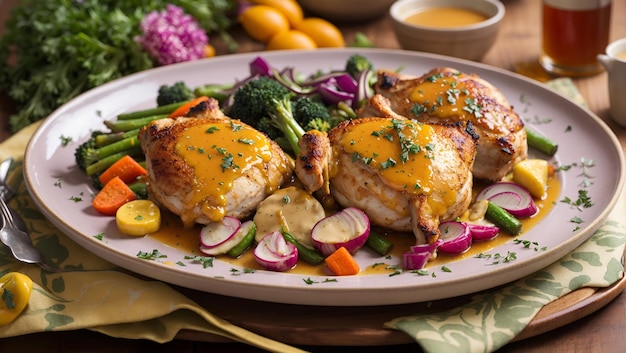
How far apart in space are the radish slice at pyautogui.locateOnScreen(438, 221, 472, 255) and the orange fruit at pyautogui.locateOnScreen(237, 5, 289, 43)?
4.30 m

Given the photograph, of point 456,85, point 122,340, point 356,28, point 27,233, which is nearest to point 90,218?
point 27,233

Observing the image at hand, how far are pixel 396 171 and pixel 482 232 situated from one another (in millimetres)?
680

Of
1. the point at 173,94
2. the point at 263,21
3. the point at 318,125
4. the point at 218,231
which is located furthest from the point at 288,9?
the point at 218,231

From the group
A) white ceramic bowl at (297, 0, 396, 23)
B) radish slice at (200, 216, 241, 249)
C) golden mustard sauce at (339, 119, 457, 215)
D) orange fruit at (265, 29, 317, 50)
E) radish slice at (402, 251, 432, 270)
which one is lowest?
white ceramic bowl at (297, 0, 396, 23)

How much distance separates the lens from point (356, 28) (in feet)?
30.6

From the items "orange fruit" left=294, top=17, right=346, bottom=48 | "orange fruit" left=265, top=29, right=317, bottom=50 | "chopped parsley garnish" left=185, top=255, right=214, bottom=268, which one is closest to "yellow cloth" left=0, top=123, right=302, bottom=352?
"chopped parsley garnish" left=185, top=255, right=214, bottom=268

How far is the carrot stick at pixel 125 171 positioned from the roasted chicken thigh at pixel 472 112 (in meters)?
A: 1.73

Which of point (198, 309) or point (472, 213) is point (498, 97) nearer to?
point (472, 213)

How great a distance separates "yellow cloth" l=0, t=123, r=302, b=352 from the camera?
178 inches

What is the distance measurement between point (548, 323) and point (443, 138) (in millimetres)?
1377

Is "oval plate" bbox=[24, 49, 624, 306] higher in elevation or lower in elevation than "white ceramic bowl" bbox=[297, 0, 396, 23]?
higher

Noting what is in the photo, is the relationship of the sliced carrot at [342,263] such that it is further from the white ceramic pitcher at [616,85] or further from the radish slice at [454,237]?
the white ceramic pitcher at [616,85]

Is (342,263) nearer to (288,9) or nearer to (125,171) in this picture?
(125,171)

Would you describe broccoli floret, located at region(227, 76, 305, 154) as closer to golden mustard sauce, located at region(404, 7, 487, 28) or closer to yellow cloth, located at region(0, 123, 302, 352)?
yellow cloth, located at region(0, 123, 302, 352)
